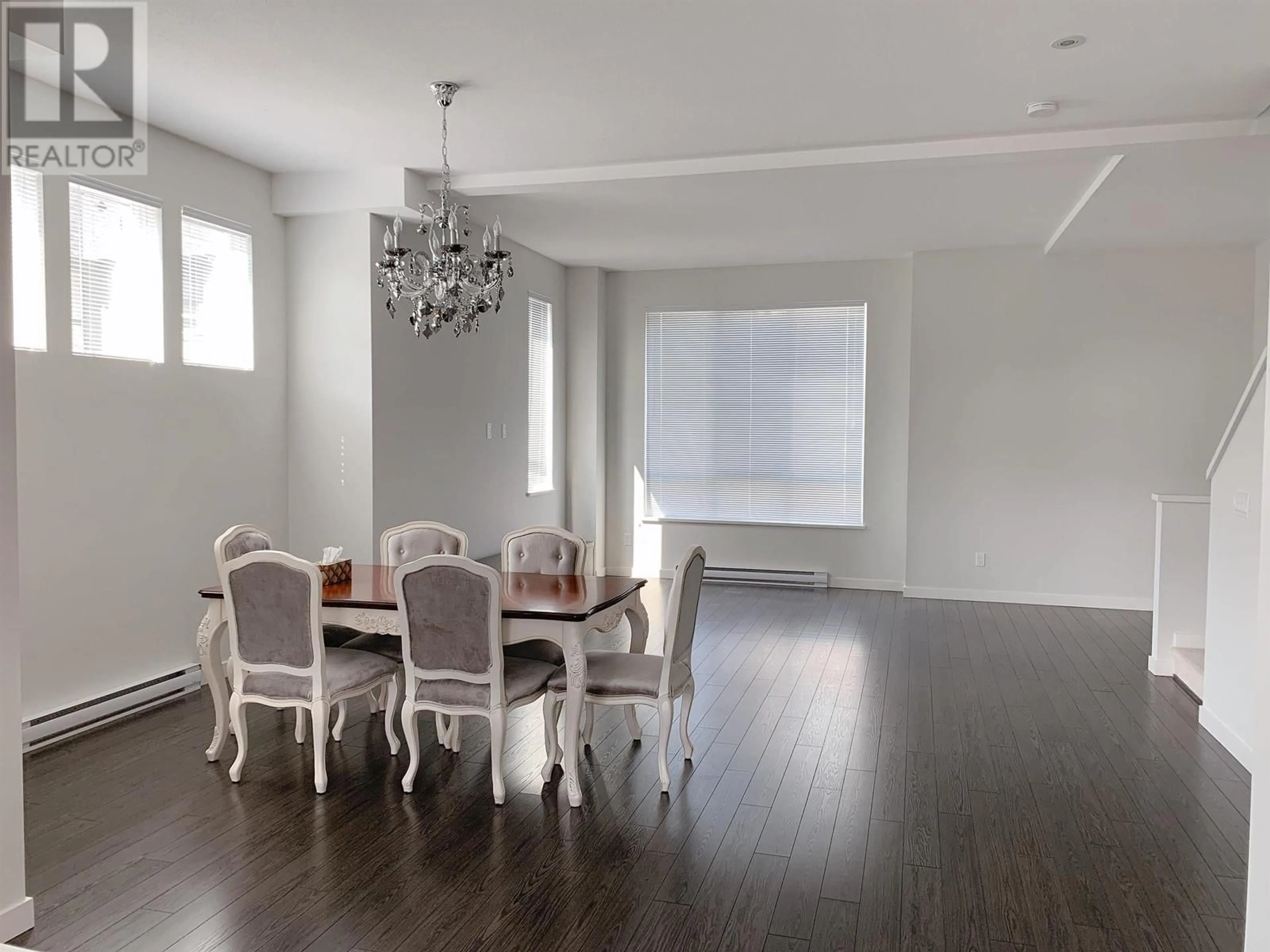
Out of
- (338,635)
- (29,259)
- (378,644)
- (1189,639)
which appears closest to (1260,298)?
(1189,639)

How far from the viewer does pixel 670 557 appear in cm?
901

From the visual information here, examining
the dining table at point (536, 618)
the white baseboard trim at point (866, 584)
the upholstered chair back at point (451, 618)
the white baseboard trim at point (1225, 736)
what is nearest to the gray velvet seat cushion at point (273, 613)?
the dining table at point (536, 618)

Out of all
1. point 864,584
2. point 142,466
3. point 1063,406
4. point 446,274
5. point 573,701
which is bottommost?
point 864,584

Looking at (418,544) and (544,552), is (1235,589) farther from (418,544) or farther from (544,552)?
(418,544)

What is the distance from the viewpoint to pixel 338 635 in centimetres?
449

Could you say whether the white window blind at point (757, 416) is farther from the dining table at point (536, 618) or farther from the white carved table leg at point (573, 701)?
the white carved table leg at point (573, 701)

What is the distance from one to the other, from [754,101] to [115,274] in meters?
3.26

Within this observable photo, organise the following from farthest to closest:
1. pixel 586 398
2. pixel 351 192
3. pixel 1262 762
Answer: pixel 586 398 → pixel 351 192 → pixel 1262 762

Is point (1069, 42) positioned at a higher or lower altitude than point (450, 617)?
higher

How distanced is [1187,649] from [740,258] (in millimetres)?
4758

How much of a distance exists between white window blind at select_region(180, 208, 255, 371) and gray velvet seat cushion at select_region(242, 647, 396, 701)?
7.07 ft

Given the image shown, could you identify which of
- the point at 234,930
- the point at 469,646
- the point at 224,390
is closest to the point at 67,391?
the point at 224,390

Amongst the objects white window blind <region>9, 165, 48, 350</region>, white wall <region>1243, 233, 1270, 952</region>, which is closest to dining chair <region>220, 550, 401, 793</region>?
white window blind <region>9, 165, 48, 350</region>

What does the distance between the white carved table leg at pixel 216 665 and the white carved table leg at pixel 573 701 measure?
1538 millimetres
